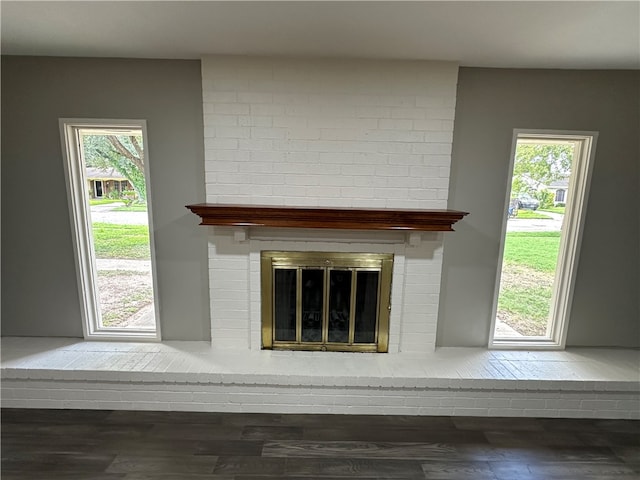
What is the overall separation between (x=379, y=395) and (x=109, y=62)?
2912 mm

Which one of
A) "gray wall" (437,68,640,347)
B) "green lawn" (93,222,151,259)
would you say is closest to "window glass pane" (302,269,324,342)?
"gray wall" (437,68,640,347)

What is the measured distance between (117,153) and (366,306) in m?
2.16

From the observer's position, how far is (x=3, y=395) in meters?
2.14

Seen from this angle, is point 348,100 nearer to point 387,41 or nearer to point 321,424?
point 387,41

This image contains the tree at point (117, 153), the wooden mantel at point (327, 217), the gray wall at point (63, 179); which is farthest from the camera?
the tree at point (117, 153)

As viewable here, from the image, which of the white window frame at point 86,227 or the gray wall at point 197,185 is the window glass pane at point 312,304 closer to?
the gray wall at point 197,185

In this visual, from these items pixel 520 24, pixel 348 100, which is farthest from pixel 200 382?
pixel 520 24

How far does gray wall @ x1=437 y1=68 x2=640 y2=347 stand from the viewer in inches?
88.0

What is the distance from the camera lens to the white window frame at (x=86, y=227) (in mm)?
2266

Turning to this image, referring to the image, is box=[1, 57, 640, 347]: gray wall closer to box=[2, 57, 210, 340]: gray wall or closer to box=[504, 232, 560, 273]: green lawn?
box=[2, 57, 210, 340]: gray wall

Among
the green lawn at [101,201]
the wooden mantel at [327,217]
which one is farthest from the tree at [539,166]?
the green lawn at [101,201]

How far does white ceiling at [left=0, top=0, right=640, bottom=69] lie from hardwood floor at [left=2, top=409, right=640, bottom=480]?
2333 millimetres

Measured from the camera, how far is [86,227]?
2.41 meters

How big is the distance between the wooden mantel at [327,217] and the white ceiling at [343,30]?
0.97 meters
